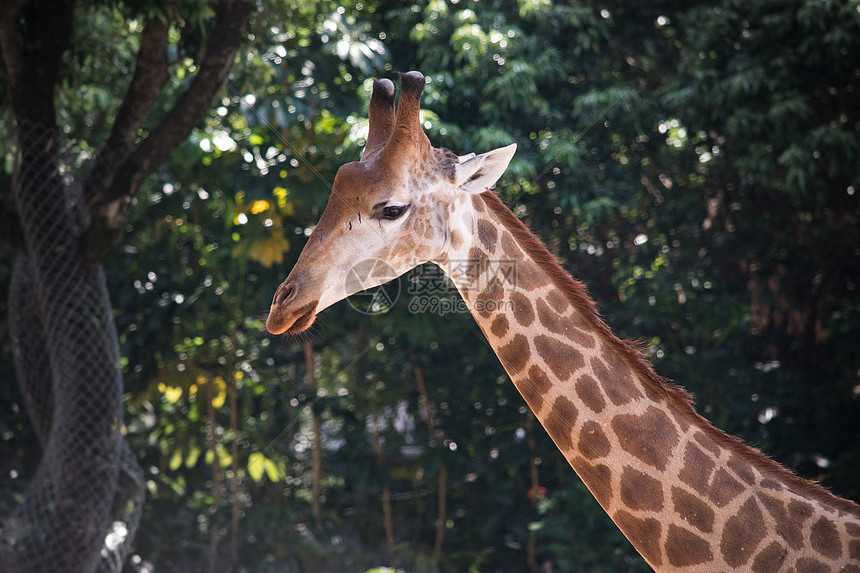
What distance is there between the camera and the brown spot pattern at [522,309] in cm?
202

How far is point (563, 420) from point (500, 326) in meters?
0.30

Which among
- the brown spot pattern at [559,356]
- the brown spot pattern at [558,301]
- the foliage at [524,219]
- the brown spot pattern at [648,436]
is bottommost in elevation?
the foliage at [524,219]

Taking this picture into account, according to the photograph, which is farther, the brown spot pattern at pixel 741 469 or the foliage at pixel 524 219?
the foliage at pixel 524 219

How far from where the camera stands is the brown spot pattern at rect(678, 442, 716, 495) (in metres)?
1.86

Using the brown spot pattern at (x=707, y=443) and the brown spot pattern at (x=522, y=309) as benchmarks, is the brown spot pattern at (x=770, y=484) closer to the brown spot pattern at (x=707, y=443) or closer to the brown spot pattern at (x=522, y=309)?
the brown spot pattern at (x=707, y=443)

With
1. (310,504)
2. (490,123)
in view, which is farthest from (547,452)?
(490,123)

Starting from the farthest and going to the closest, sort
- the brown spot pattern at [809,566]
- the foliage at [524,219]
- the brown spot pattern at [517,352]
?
1. the foliage at [524,219]
2. the brown spot pattern at [517,352]
3. the brown spot pattern at [809,566]

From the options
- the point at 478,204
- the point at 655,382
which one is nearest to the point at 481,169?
the point at 478,204

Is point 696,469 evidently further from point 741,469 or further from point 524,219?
point 524,219

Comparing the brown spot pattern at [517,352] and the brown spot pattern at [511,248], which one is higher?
the brown spot pattern at [511,248]

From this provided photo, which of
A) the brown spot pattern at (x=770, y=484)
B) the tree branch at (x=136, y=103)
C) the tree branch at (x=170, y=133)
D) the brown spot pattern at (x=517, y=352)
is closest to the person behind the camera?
the brown spot pattern at (x=770, y=484)

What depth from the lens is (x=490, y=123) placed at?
5133 millimetres

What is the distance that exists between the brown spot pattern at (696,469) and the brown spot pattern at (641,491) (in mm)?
71

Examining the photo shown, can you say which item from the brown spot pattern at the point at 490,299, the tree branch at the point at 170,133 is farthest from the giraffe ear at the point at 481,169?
the tree branch at the point at 170,133
